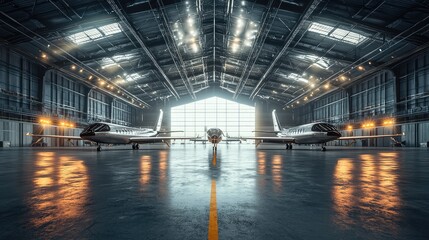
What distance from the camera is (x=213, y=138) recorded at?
82.0ft

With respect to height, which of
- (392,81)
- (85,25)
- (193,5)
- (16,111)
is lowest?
(16,111)

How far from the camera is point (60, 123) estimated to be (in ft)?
138

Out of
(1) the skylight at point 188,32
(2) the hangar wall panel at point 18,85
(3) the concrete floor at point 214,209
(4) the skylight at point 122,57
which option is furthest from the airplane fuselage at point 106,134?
(3) the concrete floor at point 214,209

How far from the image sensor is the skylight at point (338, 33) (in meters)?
29.0

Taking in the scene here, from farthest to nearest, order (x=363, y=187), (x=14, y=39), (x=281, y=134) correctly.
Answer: (x=281, y=134) → (x=14, y=39) → (x=363, y=187)

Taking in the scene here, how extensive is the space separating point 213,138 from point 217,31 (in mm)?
18115

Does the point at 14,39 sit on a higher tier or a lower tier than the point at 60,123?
higher

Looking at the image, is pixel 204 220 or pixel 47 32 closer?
pixel 204 220

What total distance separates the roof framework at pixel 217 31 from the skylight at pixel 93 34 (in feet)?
0.35

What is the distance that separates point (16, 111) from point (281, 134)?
34661 millimetres

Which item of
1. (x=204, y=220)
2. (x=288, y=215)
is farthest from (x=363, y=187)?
(x=204, y=220)

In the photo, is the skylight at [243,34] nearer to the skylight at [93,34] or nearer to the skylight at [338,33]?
the skylight at [338,33]

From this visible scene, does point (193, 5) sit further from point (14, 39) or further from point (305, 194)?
point (305, 194)

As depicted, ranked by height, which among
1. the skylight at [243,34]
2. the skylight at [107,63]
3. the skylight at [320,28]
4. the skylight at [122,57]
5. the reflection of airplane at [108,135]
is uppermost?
the skylight at [243,34]
